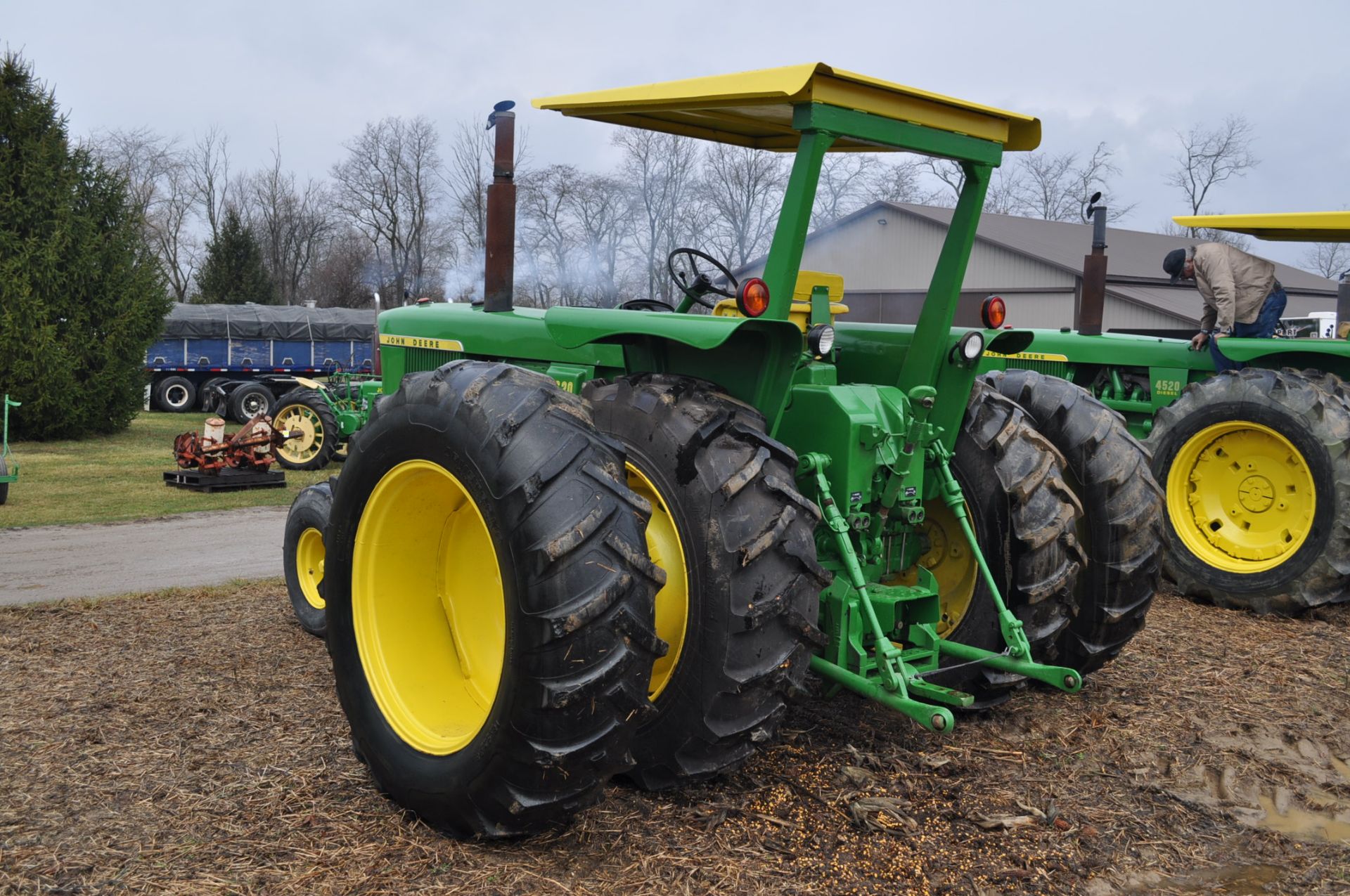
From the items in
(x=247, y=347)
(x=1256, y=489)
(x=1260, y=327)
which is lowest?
(x=1256, y=489)

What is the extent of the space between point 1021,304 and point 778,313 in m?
23.7

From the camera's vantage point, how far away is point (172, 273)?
4712 centimetres

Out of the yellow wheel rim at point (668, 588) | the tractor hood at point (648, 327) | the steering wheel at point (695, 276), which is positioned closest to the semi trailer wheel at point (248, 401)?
the steering wheel at point (695, 276)

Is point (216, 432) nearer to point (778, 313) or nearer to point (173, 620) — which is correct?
point (173, 620)

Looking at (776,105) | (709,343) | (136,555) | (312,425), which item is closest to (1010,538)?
(709,343)

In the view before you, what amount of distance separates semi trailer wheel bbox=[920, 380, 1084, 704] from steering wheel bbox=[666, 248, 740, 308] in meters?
1.40

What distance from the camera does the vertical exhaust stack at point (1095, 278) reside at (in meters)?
8.74

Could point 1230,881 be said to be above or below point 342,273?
below

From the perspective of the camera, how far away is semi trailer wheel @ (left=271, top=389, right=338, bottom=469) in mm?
14859

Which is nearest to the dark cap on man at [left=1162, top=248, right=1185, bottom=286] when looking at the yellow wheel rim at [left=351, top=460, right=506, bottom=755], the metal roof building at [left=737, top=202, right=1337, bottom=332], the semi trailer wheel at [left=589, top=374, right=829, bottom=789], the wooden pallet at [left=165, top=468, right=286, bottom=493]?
the metal roof building at [left=737, top=202, right=1337, bottom=332]

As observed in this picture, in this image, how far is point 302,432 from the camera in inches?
590

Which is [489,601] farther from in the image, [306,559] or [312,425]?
[312,425]

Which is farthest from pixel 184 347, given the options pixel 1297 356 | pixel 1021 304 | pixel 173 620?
pixel 1297 356

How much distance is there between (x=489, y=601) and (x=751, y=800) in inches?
42.6
